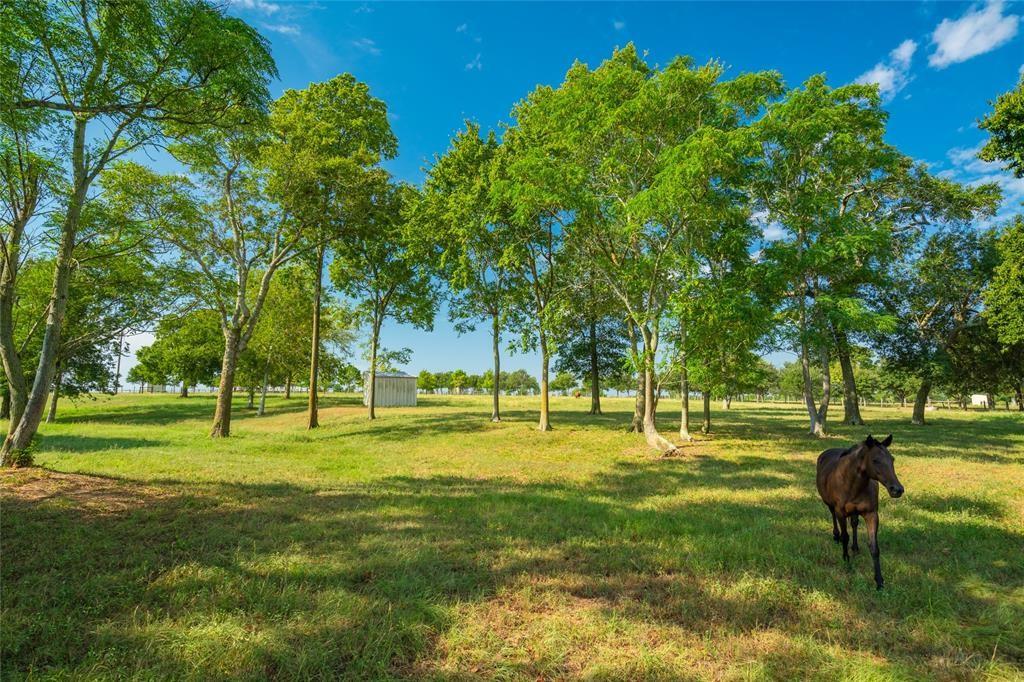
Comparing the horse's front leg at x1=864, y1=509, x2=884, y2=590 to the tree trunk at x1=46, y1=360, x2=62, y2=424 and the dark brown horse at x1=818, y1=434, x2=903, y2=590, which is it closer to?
the dark brown horse at x1=818, y1=434, x2=903, y2=590

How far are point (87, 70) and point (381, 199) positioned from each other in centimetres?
1587

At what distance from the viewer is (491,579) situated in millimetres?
5570

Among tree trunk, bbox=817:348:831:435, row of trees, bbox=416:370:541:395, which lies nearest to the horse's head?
tree trunk, bbox=817:348:831:435

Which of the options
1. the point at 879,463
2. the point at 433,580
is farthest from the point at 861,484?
the point at 433,580

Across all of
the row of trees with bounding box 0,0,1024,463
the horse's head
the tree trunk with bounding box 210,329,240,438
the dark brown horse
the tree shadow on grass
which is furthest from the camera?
the tree trunk with bounding box 210,329,240,438

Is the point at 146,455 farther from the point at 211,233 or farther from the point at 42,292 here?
the point at 42,292

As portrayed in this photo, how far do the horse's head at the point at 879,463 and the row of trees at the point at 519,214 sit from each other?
1063cm

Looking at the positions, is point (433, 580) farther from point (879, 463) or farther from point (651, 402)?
point (651, 402)

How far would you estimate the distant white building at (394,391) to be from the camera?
161ft

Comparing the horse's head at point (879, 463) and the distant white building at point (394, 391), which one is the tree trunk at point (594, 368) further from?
the horse's head at point (879, 463)

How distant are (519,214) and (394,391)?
36.4 m

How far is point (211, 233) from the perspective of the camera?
68.7ft

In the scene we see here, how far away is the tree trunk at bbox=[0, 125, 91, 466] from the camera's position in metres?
10.1

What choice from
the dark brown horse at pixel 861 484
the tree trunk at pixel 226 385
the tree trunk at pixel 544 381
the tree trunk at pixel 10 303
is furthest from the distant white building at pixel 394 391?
the dark brown horse at pixel 861 484
